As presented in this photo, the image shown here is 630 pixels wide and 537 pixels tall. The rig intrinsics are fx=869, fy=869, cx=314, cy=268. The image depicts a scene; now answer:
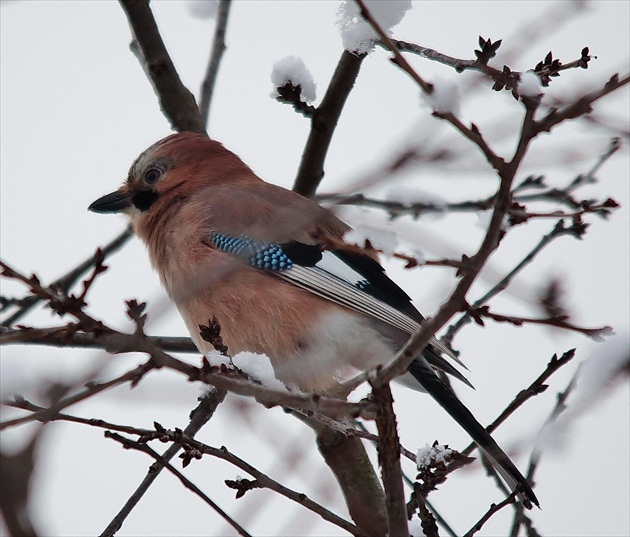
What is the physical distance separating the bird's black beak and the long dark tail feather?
88.4 inches

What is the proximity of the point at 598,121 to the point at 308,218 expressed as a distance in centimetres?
67

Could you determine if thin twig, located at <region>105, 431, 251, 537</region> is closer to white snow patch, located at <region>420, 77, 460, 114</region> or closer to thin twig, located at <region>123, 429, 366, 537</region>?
thin twig, located at <region>123, 429, 366, 537</region>

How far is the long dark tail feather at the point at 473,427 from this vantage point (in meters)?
3.34

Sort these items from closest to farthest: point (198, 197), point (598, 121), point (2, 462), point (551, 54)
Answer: point (2, 462) < point (598, 121) < point (551, 54) < point (198, 197)

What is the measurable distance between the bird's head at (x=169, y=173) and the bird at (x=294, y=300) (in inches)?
16.6

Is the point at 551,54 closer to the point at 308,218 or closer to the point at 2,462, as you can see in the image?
the point at 308,218

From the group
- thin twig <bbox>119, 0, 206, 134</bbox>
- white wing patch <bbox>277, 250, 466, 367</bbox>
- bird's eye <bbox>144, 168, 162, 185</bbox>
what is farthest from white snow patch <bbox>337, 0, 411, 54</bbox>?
bird's eye <bbox>144, 168, 162, 185</bbox>

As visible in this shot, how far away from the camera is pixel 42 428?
1.24 m

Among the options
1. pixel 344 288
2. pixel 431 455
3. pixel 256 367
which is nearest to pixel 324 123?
pixel 344 288

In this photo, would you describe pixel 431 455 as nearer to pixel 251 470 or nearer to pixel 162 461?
pixel 251 470

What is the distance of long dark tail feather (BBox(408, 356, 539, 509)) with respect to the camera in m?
3.34

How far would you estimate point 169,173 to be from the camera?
5176mm

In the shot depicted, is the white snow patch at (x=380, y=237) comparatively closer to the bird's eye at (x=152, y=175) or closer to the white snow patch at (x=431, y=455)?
the white snow patch at (x=431, y=455)

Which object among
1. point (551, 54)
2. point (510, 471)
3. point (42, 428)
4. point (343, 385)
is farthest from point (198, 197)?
point (42, 428)
